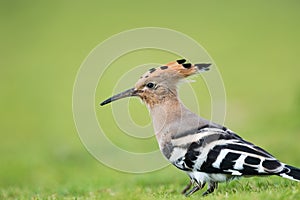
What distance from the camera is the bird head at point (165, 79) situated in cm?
670

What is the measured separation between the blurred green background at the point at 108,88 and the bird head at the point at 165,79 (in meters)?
1.41

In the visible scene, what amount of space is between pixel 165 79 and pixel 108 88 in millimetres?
13204

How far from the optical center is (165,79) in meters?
6.70

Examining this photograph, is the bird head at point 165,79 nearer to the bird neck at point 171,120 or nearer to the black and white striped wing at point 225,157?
the bird neck at point 171,120

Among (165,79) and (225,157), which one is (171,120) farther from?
(225,157)

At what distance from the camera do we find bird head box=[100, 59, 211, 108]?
6699mm

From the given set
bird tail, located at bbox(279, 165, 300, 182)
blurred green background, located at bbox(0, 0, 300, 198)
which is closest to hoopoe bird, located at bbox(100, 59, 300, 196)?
bird tail, located at bbox(279, 165, 300, 182)

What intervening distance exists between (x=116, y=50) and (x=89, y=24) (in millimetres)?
20897

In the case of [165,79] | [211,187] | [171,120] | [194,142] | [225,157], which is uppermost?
[165,79]

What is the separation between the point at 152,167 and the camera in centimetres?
804

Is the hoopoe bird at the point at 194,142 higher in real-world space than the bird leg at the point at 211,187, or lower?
higher

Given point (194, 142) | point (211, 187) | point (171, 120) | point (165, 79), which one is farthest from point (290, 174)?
point (165, 79)

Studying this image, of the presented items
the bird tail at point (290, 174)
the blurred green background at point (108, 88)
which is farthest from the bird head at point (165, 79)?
the bird tail at point (290, 174)

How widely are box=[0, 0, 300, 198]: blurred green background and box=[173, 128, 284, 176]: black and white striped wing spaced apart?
1597mm
